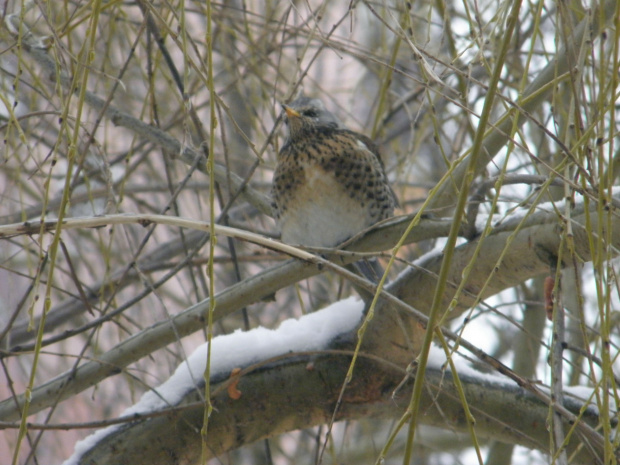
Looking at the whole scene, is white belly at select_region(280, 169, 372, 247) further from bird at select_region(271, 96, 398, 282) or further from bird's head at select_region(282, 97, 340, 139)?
bird's head at select_region(282, 97, 340, 139)

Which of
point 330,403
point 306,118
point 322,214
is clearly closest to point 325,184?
point 322,214

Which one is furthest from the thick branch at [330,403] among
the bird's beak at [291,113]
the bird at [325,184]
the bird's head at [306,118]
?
the bird's head at [306,118]

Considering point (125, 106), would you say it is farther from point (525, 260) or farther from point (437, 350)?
point (525, 260)

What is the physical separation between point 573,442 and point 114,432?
1570 mm

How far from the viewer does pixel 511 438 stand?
2.77 meters

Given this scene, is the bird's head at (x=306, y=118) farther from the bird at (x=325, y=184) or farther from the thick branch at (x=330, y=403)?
the thick branch at (x=330, y=403)

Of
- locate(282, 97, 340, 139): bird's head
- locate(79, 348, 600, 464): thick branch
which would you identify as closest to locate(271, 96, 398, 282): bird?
locate(282, 97, 340, 139): bird's head

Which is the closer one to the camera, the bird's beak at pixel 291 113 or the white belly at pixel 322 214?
the bird's beak at pixel 291 113

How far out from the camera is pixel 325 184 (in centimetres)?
350

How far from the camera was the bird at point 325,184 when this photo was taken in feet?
11.5

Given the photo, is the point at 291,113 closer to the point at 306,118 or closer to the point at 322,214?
the point at 306,118

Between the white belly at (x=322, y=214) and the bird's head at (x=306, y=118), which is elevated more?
the bird's head at (x=306, y=118)

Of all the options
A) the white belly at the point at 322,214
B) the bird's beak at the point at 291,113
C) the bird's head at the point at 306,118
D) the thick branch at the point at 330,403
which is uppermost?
the bird's head at the point at 306,118

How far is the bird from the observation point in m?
3.51
